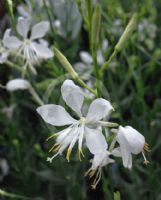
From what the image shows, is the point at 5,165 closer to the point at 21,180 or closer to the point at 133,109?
the point at 21,180

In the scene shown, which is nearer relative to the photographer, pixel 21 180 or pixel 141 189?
pixel 141 189

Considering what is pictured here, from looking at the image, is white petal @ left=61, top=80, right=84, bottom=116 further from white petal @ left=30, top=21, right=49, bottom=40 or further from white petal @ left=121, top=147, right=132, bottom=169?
white petal @ left=30, top=21, right=49, bottom=40

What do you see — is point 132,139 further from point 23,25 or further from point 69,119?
point 23,25

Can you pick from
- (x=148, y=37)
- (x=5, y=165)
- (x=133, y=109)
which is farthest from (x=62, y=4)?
(x=5, y=165)

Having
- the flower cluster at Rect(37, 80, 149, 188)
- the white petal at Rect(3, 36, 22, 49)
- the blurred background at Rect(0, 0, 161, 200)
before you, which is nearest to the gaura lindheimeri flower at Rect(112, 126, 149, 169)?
the flower cluster at Rect(37, 80, 149, 188)

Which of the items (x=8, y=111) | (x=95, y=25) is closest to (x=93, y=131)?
(x=95, y=25)

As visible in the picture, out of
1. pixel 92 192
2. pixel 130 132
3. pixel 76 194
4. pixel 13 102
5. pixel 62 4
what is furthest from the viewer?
pixel 62 4

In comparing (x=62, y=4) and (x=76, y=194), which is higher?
(x=62, y=4)
